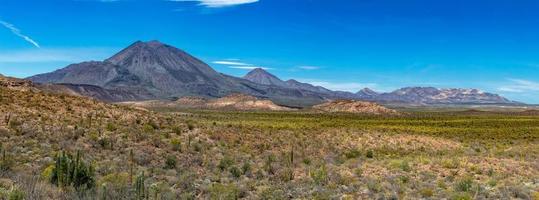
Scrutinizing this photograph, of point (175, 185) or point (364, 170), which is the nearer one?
point (175, 185)

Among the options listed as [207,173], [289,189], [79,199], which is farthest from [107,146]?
[79,199]

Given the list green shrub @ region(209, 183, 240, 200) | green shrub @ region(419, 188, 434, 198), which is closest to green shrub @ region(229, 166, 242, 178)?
green shrub @ region(209, 183, 240, 200)

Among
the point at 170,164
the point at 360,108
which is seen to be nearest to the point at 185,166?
the point at 170,164

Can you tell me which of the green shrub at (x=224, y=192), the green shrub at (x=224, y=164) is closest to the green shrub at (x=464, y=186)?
the green shrub at (x=224, y=192)

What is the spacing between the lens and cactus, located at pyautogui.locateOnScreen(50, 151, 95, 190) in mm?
14062

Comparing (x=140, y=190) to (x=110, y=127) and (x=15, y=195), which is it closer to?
(x=15, y=195)

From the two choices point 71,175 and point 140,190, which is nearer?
point 140,190

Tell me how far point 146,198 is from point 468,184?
11.2 meters

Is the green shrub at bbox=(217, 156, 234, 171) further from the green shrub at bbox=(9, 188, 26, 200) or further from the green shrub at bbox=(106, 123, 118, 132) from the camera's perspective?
the green shrub at bbox=(9, 188, 26, 200)

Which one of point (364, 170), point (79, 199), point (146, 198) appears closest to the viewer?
point (79, 199)

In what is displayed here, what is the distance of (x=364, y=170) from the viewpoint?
74.4 feet

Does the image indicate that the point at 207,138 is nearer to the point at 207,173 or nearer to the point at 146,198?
the point at 207,173

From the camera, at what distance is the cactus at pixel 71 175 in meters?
14.1

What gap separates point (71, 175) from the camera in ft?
47.7
